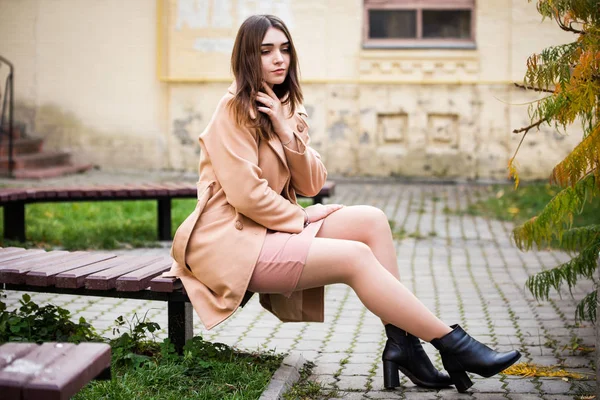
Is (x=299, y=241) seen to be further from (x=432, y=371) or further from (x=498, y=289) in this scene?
(x=498, y=289)

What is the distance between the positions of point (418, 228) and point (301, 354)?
5.69 m

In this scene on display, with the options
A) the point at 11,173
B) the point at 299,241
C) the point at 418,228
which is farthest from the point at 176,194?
the point at 11,173

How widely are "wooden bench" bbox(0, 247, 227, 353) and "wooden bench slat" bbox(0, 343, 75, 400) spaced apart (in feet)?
4.63

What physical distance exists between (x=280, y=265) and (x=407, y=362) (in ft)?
2.54

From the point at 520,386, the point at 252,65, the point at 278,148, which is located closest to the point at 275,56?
the point at 252,65

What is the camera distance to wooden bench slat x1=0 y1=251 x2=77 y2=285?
445cm

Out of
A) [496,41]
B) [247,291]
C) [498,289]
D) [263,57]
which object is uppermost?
[496,41]

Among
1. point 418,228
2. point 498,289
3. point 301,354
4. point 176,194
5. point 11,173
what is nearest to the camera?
point 301,354

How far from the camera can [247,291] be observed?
14.3 feet

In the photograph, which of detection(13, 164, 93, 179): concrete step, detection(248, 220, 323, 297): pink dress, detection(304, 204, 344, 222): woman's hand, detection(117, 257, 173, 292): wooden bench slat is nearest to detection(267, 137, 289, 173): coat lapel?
detection(304, 204, 344, 222): woman's hand

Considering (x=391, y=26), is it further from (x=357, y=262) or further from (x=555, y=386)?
(x=357, y=262)

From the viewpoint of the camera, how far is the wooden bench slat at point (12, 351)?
2.72 meters

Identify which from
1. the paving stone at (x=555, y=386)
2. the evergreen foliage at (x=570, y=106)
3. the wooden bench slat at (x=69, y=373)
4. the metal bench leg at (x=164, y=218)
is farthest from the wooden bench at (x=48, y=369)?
the metal bench leg at (x=164, y=218)

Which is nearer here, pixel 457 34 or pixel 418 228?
pixel 418 228
